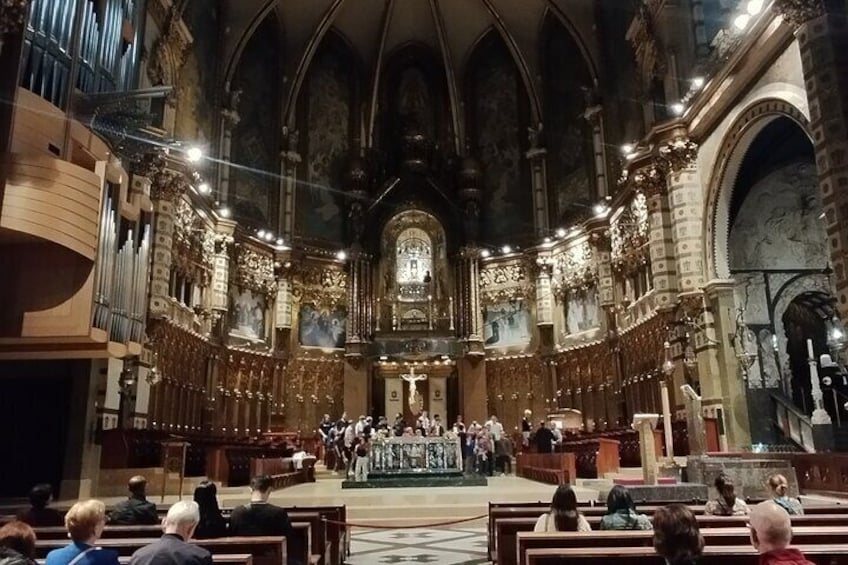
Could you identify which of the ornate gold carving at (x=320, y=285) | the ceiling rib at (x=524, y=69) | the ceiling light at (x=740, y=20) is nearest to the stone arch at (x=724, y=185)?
the ceiling light at (x=740, y=20)

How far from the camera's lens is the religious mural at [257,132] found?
26.3 m

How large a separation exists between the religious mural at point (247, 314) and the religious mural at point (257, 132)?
122 inches

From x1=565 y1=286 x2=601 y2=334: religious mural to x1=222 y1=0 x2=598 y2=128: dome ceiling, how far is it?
8765 mm

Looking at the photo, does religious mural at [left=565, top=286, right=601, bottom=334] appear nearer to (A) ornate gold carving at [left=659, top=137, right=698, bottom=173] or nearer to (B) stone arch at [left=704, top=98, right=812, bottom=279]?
(A) ornate gold carving at [left=659, top=137, right=698, bottom=173]

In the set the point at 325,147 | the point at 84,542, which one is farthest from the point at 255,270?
the point at 84,542

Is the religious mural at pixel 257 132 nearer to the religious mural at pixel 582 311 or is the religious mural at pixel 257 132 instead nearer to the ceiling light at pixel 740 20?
the religious mural at pixel 582 311

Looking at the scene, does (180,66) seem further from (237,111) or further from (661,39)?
(661,39)

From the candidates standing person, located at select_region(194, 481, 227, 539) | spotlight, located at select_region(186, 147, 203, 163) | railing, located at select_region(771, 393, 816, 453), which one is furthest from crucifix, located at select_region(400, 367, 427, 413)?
standing person, located at select_region(194, 481, 227, 539)

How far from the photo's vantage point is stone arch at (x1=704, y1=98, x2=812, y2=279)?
52.5 ft

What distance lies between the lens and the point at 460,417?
86.6 feet

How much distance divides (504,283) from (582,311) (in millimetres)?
4137

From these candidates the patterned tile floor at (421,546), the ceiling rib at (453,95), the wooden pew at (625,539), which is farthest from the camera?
the ceiling rib at (453,95)

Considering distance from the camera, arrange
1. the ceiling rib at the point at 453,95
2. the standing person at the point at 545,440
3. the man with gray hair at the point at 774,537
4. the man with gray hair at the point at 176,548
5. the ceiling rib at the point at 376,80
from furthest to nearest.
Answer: the ceiling rib at the point at 453,95 → the ceiling rib at the point at 376,80 → the standing person at the point at 545,440 → the man with gray hair at the point at 176,548 → the man with gray hair at the point at 774,537

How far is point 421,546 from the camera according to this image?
8.95 metres
